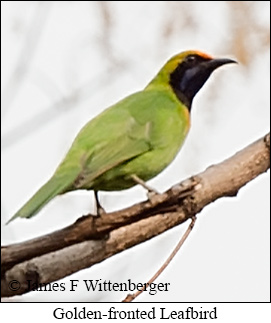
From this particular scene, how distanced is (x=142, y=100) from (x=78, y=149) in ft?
0.96

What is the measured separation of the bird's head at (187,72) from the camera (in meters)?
1.83

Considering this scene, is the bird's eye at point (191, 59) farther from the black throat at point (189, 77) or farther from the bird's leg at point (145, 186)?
the bird's leg at point (145, 186)

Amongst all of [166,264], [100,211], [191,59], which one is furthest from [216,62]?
[166,264]

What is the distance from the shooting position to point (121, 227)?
1.29 meters

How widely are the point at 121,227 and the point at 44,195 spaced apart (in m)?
0.17

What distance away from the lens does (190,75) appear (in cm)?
188

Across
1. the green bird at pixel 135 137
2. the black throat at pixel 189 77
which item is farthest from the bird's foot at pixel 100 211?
the black throat at pixel 189 77

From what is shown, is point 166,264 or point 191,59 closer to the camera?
point 166,264

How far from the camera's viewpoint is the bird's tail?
4.26 feet

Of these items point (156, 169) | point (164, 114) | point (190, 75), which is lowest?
point (156, 169)

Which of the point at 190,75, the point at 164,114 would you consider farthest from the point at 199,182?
the point at 190,75

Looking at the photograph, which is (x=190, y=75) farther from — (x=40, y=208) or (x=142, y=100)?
(x=40, y=208)

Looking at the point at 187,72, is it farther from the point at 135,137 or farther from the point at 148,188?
the point at 148,188

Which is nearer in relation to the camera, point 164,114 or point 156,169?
point 156,169
